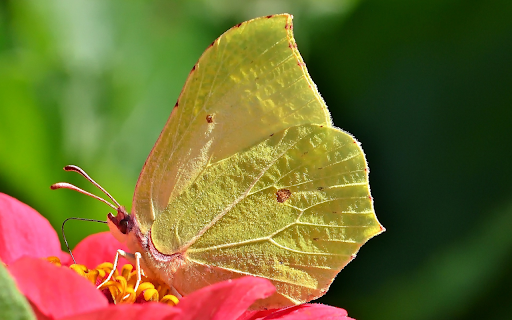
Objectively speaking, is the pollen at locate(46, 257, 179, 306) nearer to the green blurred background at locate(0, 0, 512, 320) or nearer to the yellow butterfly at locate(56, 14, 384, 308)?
the yellow butterfly at locate(56, 14, 384, 308)

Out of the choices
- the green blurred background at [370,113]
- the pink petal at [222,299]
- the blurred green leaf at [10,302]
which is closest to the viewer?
the blurred green leaf at [10,302]

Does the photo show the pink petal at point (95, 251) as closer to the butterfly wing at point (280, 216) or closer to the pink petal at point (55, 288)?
the butterfly wing at point (280, 216)

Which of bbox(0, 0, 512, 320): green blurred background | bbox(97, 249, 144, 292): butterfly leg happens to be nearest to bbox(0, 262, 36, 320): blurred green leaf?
bbox(97, 249, 144, 292): butterfly leg

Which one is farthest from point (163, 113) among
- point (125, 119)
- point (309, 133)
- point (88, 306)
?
point (88, 306)

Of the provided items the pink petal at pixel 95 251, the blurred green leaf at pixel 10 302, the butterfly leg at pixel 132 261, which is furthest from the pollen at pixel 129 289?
the blurred green leaf at pixel 10 302

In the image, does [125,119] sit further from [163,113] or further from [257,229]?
[257,229]

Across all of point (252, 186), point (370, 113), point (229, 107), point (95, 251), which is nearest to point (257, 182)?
point (252, 186)
